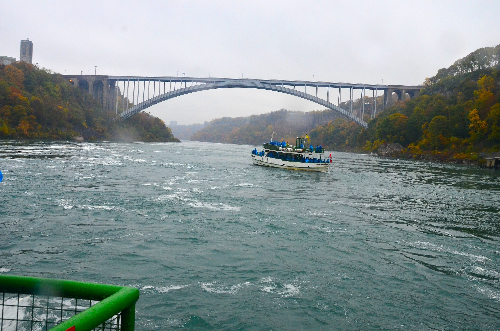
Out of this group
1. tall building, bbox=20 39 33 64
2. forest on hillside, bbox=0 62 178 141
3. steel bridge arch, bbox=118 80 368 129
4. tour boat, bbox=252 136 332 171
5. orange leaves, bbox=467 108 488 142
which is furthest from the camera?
tall building, bbox=20 39 33 64

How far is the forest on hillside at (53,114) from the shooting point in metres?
58.0

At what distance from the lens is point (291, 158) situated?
35.5m

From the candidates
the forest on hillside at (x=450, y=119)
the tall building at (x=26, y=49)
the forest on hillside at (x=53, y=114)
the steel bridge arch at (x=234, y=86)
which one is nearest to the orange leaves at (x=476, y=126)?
the forest on hillside at (x=450, y=119)

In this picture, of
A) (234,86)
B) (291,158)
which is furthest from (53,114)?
(291,158)

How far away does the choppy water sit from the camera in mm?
6137

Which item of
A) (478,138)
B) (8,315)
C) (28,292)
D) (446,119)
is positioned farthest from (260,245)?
(446,119)

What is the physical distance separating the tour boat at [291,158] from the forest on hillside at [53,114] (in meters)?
38.0

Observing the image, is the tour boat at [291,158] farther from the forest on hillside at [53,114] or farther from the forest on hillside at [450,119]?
the forest on hillside at [53,114]

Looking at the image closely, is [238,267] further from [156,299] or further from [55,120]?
[55,120]

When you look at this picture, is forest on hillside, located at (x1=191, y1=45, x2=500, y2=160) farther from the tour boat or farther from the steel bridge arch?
the tour boat

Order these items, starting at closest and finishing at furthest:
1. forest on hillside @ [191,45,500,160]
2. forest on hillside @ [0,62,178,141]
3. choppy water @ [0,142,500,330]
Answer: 1. choppy water @ [0,142,500,330]
2. forest on hillside @ [191,45,500,160]
3. forest on hillside @ [0,62,178,141]

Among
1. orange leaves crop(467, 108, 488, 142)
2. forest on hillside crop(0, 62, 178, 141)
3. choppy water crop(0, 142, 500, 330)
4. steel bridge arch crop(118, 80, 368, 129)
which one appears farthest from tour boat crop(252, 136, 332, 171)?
steel bridge arch crop(118, 80, 368, 129)

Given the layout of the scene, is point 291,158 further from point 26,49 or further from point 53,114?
point 26,49

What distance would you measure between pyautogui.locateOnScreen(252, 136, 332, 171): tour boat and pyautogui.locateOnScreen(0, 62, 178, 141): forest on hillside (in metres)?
38.0
